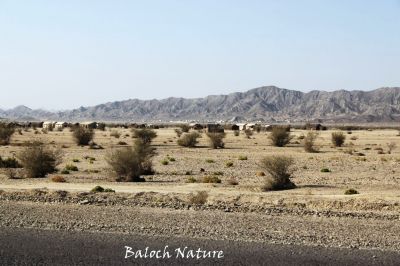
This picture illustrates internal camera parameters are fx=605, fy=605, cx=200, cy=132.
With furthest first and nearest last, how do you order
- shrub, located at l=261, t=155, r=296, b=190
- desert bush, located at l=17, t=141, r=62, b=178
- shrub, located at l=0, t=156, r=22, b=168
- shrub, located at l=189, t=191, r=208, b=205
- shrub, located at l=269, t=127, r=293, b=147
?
1. shrub, located at l=269, t=127, r=293, b=147
2. shrub, located at l=0, t=156, r=22, b=168
3. desert bush, located at l=17, t=141, r=62, b=178
4. shrub, located at l=261, t=155, r=296, b=190
5. shrub, located at l=189, t=191, r=208, b=205

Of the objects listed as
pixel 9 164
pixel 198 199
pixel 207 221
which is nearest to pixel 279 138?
pixel 9 164

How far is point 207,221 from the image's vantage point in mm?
17641

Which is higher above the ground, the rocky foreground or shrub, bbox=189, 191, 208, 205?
the rocky foreground

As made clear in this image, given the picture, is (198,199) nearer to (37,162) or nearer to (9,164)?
(37,162)

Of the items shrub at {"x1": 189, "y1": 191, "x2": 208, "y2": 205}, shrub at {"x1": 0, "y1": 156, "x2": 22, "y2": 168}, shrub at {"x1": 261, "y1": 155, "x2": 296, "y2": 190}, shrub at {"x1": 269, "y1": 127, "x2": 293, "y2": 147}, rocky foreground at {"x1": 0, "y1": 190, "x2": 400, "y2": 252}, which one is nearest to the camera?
rocky foreground at {"x1": 0, "y1": 190, "x2": 400, "y2": 252}

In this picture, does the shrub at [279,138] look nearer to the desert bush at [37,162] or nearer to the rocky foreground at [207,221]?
the desert bush at [37,162]

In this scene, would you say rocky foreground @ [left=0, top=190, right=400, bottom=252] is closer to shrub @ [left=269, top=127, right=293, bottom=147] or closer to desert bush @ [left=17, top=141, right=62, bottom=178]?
desert bush @ [left=17, top=141, right=62, bottom=178]

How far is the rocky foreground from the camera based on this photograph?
15383 millimetres

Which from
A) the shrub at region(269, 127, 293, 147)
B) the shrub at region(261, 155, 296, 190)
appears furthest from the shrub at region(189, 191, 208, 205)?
the shrub at region(269, 127, 293, 147)

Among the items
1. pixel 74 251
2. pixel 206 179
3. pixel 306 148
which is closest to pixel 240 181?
pixel 206 179

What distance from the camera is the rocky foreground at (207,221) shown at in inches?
606

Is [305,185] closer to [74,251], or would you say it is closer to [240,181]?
[240,181]

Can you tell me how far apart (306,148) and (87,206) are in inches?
1676

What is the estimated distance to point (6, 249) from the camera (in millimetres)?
13969
